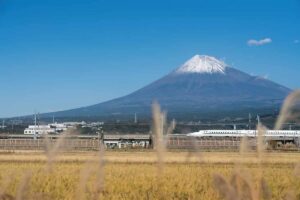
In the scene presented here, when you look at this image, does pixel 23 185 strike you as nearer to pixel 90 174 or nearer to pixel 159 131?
pixel 90 174

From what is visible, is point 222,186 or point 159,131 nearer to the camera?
point 222,186

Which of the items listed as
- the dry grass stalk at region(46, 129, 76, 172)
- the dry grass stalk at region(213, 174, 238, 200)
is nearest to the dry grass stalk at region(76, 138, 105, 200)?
the dry grass stalk at region(46, 129, 76, 172)

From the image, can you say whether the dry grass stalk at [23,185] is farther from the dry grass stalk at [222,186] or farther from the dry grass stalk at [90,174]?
the dry grass stalk at [222,186]

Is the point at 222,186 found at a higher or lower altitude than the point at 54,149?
lower

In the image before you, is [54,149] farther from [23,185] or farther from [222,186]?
[222,186]

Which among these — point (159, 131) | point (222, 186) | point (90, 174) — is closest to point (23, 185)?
point (90, 174)

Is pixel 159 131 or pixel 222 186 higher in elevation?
pixel 159 131

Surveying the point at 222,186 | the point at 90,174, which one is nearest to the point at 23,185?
the point at 90,174

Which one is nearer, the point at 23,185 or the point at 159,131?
the point at 23,185

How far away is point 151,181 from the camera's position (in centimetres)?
1332

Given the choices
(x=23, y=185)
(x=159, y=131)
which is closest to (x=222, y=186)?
(x=159, y=131)

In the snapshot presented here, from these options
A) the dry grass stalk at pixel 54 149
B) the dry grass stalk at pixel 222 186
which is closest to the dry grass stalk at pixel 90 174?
the dry grass stalk at pixel 54 149

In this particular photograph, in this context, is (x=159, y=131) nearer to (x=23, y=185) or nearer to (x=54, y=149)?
(x=54, y=149)

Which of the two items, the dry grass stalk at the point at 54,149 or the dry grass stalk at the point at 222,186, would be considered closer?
the dry grass stalk at the point at 222,186
